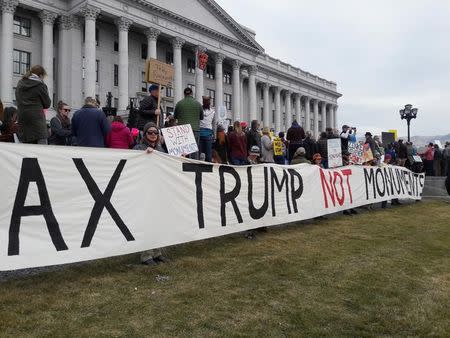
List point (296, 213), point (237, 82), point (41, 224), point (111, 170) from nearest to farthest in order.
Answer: point (41, 224) → point (111, 170) → point (296, 213) → point (237, 82)

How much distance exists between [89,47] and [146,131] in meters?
34.2

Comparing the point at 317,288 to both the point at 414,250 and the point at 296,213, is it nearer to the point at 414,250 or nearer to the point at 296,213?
the point at 414,250

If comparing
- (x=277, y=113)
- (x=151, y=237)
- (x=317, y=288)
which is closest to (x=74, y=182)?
(x=151, y=237)

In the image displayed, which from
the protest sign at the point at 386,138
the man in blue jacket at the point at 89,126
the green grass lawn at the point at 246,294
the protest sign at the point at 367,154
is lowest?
the green grass lawn at the point at 246,294

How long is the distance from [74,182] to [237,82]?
170 ft

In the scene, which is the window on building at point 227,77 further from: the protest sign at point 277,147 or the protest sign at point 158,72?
the protest sign at point 158,72

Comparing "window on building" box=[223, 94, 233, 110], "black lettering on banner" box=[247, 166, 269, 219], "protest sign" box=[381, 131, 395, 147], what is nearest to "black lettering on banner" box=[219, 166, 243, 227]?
"black lettering on banner" box=[247, 166, 269, 219]

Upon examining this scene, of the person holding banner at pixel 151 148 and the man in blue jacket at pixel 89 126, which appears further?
the man in blue jacket at pixel 89 126

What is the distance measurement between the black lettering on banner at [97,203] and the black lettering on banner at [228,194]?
1900 millimetres

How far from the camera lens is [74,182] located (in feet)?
16.5

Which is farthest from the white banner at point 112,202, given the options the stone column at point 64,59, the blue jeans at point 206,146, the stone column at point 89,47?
the stone column at point 64,59

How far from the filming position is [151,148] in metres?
5.92

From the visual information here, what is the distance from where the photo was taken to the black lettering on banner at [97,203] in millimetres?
5027

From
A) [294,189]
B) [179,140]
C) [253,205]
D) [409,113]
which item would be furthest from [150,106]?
[409,113]
